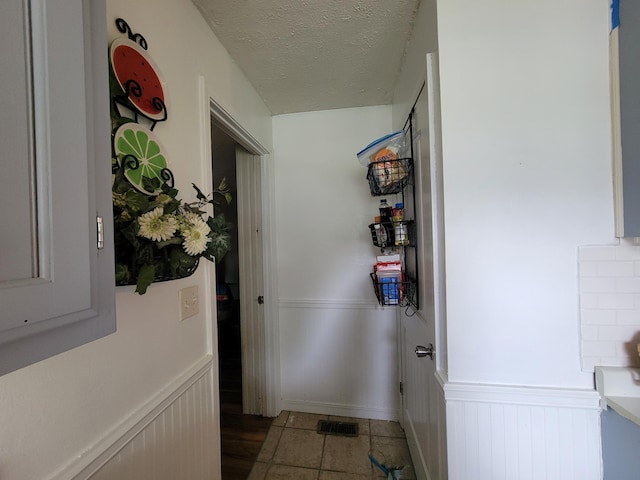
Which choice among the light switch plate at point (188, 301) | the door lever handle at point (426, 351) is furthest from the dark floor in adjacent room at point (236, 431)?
the door lever handle at point (426, 351)

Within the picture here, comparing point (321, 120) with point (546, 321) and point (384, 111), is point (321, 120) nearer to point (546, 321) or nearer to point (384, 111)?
point (384, 111)

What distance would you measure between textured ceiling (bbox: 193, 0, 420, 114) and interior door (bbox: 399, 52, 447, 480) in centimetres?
40

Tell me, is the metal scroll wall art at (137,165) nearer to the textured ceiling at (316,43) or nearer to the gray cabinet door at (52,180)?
the gray cabinet door at (52,180)

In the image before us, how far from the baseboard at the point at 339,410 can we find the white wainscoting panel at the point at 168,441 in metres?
0.92

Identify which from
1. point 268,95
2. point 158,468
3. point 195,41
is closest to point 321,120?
point 268,95

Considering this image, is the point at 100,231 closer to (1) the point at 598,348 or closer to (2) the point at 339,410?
(1) the point at 598,348

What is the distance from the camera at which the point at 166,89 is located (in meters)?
0.91

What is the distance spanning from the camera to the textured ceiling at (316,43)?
1108 millimetres

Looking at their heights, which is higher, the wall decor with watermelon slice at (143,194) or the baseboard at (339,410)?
the wall decor with watermelon slice at (143,194)

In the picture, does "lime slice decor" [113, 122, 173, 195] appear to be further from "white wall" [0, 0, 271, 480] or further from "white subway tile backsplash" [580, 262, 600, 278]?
"white subway tile backsplash" [580, 262, 600, 278]

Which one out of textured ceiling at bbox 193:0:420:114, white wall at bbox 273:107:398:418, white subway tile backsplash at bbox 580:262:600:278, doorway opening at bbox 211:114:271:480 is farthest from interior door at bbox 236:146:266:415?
white subway tile backsplash at bbox 580:262:600:278

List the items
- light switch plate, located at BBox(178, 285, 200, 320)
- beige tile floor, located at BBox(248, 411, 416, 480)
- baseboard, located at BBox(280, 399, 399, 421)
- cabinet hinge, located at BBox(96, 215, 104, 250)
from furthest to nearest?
1. baseboard, located at BBox(280, 399, 399, 421)
2. beige tile floor, located at BBox(248, 411, 416, 480)
3. light switch plate, located at BBox(178, 285, 200, 320)
4. cabinet hinge, located at BBox(96, 215, 104, 250)

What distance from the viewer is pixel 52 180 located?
367 millimetres

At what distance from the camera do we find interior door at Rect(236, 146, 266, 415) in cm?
196
